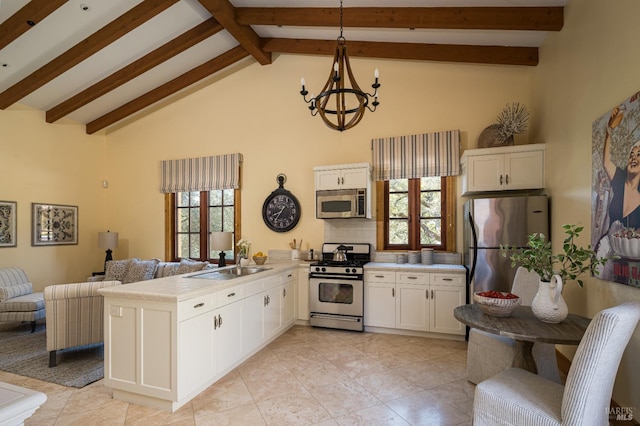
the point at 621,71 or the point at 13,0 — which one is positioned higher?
the point at 13,0

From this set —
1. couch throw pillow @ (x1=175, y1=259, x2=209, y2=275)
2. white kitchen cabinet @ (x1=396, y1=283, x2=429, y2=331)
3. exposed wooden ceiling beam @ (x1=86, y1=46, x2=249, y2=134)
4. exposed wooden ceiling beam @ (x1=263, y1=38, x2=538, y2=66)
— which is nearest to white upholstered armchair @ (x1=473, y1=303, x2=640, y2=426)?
white kitchen cabinet @ (x1=396, y1=283, x2=429, y2=331)

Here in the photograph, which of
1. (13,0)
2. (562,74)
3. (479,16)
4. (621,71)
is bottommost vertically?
(621,71)

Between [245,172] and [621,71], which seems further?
[245,172]

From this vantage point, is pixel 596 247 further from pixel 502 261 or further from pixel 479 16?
pixel 479 16

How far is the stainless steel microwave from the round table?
220cm

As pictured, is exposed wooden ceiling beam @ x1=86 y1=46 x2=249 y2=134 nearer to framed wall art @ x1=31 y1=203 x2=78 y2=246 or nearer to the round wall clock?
framed wall art @ x1=31 y1=203 x2=78 y2=246

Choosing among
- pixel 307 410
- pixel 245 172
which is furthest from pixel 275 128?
pixel 307 410

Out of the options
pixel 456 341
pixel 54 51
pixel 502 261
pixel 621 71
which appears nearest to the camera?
pixel 621 71

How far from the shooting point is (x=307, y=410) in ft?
8.19

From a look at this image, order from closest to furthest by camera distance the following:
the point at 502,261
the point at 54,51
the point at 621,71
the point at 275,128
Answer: the point at 621,71
the point at 502,261
the point at 54,51
the point at 275,128

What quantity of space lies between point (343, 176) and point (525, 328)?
3.02 m

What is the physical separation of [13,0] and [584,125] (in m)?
6.08

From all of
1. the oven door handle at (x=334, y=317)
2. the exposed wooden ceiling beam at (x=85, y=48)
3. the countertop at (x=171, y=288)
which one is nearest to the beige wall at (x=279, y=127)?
the oven door handle at (x=334, y=317)

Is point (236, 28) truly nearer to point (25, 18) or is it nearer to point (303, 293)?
point (25, 18)
